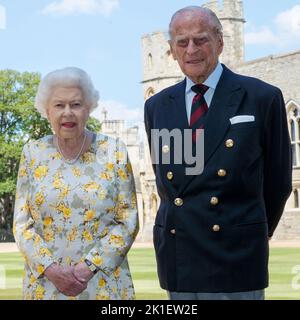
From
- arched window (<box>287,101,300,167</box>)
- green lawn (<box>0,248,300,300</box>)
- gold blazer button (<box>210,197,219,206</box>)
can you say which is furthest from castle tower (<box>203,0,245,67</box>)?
gold blazer button (<box>210,197,219,206</box>)

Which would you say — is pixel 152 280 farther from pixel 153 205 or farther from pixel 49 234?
pixel 153 205

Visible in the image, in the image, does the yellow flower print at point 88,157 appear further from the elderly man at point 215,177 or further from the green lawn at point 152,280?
the green lawn at point 152,280

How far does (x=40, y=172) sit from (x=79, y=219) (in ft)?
1.02

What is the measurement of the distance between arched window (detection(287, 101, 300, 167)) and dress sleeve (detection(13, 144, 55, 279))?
22959 millimetres

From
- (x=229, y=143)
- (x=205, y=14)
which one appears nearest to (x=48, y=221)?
(x=229, y=143)

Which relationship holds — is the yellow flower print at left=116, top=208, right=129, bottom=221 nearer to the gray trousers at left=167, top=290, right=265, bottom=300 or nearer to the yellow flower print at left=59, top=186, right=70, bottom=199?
the yellow flower print at left=59, top=186, right=70, bottom=199

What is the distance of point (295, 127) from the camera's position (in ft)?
86.4

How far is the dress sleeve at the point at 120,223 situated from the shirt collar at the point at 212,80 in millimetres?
482

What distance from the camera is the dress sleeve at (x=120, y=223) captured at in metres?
3.60

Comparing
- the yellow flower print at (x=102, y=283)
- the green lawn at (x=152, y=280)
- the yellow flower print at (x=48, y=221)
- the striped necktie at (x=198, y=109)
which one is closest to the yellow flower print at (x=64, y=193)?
the yellow flower print at (x=48, y=221)

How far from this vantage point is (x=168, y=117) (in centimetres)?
341

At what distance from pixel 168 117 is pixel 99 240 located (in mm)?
692
